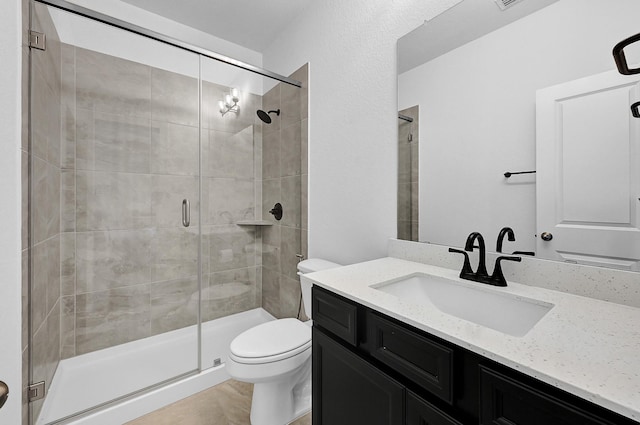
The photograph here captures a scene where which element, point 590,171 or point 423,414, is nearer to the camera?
point 423,414

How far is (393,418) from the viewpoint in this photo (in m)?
0.73

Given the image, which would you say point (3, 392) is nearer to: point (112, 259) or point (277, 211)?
point (112, 259)

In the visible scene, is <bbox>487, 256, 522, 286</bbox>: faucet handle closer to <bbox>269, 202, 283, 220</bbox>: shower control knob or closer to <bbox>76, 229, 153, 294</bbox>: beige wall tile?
<bbox>269, 202, 283, 220</bbox>: shower control knob

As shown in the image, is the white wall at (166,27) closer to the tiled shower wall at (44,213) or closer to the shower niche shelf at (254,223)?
the tiled shower wall at (44,213)

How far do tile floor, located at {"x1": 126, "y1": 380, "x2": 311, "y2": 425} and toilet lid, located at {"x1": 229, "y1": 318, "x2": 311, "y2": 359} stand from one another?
44cm

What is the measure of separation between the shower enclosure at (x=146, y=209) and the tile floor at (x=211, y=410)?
0.50 ft

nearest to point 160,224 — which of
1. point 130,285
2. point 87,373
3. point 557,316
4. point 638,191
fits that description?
point 130,285

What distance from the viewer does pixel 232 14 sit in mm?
2064

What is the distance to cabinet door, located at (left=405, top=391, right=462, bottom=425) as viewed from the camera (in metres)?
0.62

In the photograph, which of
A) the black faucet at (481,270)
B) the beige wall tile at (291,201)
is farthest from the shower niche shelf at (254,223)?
the black faucet at (481,270)

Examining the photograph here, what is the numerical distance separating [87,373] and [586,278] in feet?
8.17

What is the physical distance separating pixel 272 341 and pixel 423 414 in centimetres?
91

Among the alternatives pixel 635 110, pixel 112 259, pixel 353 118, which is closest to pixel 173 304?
pixel 112 259

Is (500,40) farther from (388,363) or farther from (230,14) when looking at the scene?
(230,14)
